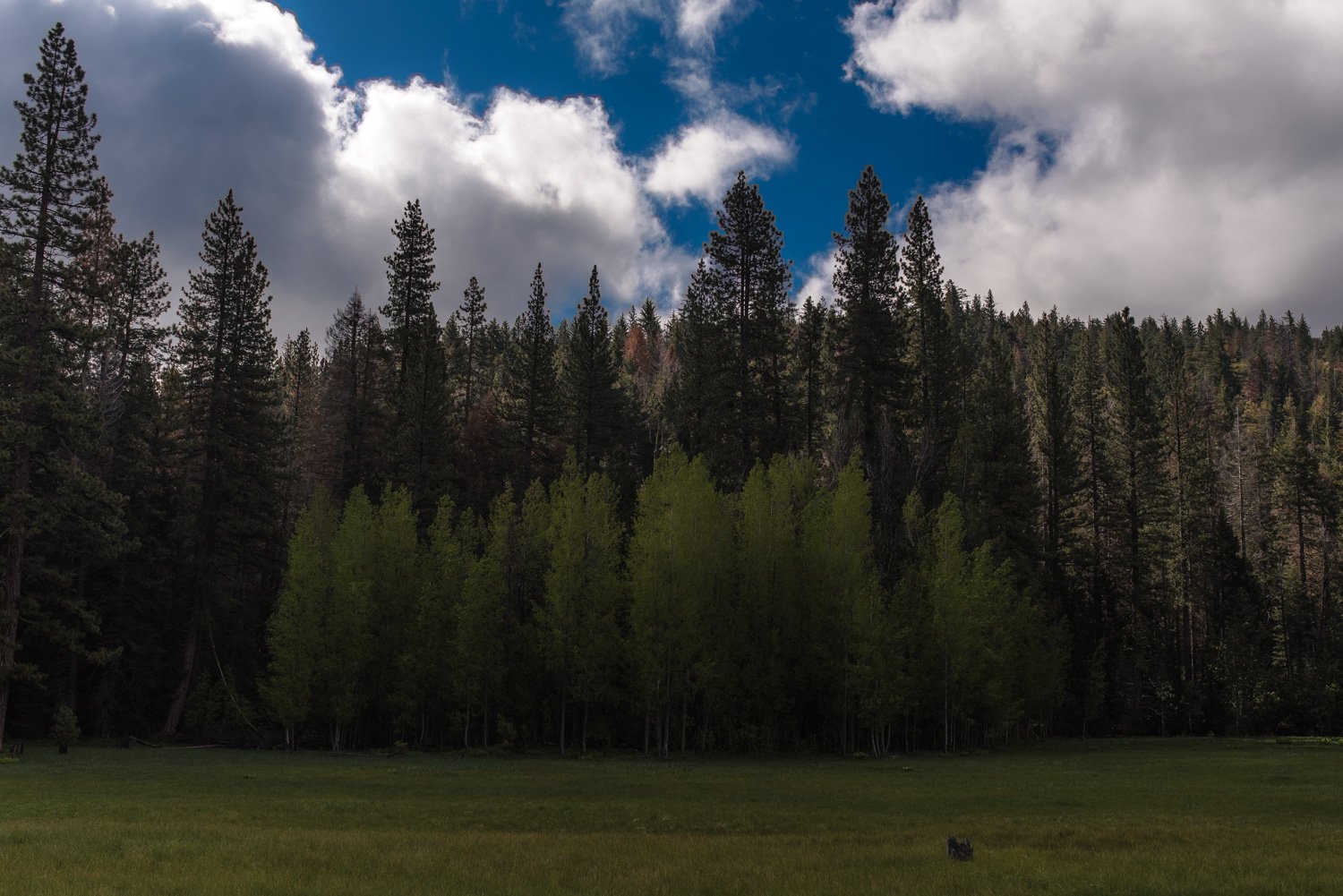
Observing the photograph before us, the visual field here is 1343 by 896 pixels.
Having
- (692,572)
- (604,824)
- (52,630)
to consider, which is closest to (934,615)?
(692,572)

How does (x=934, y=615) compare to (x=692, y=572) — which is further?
(x=934, y=615)

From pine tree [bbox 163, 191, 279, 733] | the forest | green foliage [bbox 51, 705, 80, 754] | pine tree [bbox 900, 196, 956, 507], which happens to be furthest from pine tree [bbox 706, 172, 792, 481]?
green foliage [bbox 51, 705, 80, 754]

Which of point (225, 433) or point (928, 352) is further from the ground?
point (928, 352)

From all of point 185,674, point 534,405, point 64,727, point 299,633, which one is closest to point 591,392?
point 534,405

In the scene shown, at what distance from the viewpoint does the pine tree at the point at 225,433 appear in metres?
53.3

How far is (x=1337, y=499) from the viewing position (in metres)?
84.1

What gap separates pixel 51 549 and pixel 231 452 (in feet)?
35.0

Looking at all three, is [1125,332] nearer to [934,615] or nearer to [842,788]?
[934,615]

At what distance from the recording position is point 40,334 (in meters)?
40.5

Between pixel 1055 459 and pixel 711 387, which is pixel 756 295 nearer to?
pixel 711 387

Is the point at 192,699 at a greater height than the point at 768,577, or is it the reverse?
the point at 768,577

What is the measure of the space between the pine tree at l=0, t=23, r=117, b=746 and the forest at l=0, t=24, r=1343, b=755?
0.16m

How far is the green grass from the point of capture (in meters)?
12.9

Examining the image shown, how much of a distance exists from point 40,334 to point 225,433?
48.3 feet
